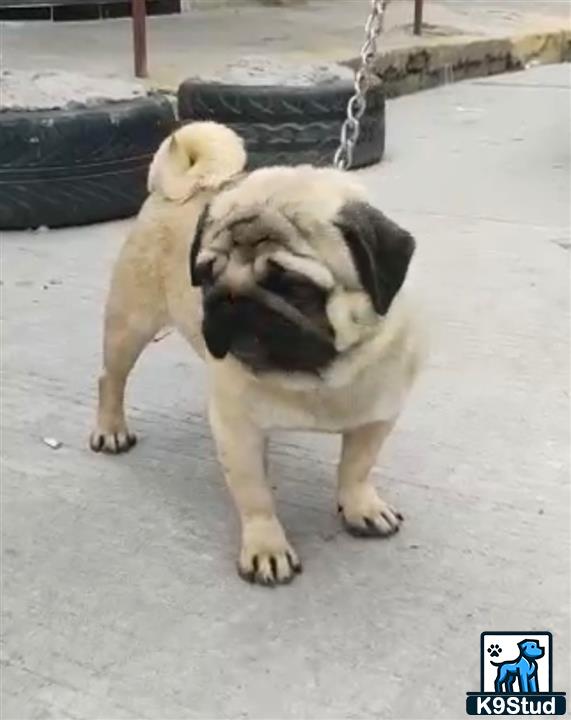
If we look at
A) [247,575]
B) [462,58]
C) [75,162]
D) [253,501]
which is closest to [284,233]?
[253,501]

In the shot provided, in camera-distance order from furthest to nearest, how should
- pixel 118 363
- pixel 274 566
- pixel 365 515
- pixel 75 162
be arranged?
pixel 75 162 < pixel 118 363 < pixel 365 515 < pixel 274 566

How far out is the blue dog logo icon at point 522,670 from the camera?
2.41 metres

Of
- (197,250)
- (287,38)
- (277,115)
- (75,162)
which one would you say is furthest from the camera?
(287,38)

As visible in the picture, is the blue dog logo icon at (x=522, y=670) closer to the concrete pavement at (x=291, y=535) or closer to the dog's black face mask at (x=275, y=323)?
the concrete pavement at (x=291, y=535)

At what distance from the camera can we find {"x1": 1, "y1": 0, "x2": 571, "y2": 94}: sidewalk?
24.9ft

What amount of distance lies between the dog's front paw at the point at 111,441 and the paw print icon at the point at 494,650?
1.21 meters

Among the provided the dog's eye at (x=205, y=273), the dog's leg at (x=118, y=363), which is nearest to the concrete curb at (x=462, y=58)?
the dog's leg at (x=118, y=363)

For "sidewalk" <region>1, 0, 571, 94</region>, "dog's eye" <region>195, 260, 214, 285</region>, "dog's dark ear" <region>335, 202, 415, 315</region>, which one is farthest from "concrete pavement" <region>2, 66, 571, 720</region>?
"sidewalk" <region>1, 0, 571, 94</region>

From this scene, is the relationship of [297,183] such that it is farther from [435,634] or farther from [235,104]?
[235,104]

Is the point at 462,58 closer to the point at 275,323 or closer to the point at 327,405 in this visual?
the point at 327,405

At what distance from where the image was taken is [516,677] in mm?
2447

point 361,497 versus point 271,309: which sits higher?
point 271,309

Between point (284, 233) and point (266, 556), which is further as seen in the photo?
point (266, 556)

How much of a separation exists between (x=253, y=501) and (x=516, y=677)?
677 mm
